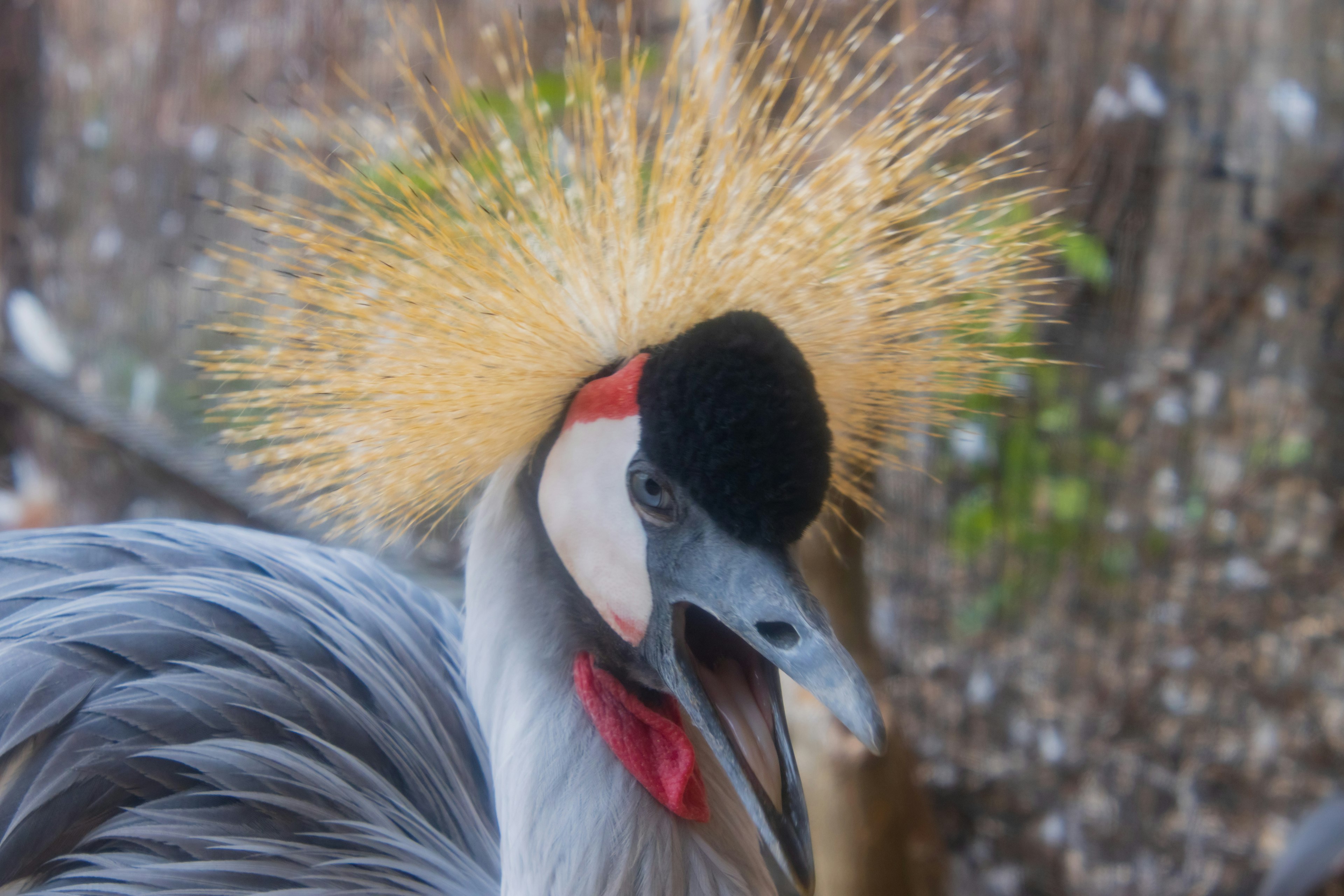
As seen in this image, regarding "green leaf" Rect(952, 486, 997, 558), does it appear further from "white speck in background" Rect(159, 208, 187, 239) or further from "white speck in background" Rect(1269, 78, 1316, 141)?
"white speck in background" Rect(159, 208, 187, 239)

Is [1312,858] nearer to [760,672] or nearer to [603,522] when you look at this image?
[760,672]

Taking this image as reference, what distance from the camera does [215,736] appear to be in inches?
29.8

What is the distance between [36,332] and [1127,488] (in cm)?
250

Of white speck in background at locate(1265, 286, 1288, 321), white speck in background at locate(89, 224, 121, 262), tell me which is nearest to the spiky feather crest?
white speck in background at locate(1265, 286, 1288, 321)

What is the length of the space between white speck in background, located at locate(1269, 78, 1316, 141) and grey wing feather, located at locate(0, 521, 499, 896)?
1568 mm

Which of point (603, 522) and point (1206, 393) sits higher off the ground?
point (603, 522)

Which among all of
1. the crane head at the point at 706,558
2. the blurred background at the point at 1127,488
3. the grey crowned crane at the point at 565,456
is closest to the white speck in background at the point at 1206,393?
the blurred background at the point at 1127,488

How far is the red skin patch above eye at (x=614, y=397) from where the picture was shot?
66 cm

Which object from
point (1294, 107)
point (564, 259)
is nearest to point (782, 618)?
point (564, 259)

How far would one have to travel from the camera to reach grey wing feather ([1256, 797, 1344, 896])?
134cm

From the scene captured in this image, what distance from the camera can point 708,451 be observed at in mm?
605

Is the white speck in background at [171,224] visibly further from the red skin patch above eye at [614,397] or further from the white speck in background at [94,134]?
the red skin patch above eye at [614,397]

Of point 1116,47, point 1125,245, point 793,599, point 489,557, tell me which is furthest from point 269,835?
point 1116,47

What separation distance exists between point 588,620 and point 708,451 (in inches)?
7.7
